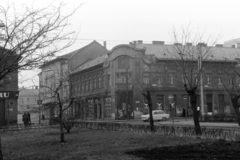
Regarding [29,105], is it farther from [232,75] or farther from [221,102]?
[221,102]

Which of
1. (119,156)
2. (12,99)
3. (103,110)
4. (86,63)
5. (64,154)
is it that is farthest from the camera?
(86,63)

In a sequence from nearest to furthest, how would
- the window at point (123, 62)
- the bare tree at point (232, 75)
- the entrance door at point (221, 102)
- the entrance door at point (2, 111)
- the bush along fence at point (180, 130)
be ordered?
1. the bush along fence at point (180, 130)
2. the bare tree at point (232, 75)
3. the entrance door at point (2, 111)
4. the window at point (123, 62)
5. the entrance door at point (221, 102)

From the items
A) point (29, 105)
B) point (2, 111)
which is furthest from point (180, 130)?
point (2, 111)

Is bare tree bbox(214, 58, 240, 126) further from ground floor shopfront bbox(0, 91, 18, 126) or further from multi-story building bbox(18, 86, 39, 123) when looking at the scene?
ground floor shopfront bbox(0, 91, 18, 126)

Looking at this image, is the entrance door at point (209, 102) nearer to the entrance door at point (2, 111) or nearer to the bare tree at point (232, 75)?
the bare tree at point (232, 75)

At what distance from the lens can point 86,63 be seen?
70875 mm

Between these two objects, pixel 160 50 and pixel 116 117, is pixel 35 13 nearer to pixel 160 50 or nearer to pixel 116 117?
pixel 116 117

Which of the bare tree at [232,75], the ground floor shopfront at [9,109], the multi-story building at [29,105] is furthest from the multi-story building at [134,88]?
the bare tree at [232,75]

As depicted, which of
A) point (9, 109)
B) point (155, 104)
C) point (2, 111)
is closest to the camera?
point (2, 111)

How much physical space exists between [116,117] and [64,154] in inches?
1696

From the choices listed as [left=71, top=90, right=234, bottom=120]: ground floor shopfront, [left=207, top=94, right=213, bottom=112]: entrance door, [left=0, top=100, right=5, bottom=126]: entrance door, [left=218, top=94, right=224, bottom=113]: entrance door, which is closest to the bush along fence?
[left=0, top=100, right=5, bottom=126]: entrance door

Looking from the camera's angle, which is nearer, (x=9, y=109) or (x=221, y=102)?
(x=9, y=109)

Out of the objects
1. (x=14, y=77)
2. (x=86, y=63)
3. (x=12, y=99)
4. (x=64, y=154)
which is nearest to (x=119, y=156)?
(x=64, y=154)

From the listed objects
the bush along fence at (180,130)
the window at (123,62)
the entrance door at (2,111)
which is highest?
the window at (123,62)
